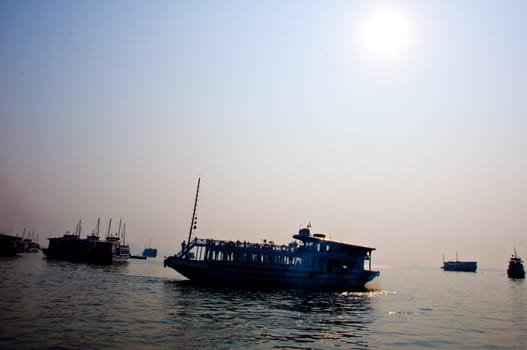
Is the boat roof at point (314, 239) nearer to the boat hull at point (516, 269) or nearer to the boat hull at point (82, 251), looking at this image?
the boat hull at point (82, 251)

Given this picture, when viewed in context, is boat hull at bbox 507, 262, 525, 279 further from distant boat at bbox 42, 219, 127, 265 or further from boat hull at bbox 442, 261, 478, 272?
distant boat at bbox 42, 219, 127, 265

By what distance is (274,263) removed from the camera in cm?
4538

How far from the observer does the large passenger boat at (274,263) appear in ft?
140

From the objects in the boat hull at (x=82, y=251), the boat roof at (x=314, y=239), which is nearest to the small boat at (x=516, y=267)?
the boat roof at (x=314, y=239)

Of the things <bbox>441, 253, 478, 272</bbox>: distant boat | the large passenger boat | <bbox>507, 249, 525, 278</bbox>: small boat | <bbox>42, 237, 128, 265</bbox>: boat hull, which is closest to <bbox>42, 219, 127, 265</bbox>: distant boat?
<bbox>42, 237, 128, 265</bbox>: boat hull

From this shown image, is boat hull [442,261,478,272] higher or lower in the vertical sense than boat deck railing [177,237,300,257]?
lower

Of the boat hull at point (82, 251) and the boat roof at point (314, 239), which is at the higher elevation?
the boat roof at point (314, 239)

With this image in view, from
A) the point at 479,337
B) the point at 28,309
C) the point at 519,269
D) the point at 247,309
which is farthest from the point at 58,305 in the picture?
the point at 519,269

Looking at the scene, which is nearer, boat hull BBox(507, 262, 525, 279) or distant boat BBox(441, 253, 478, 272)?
boat hull BBox(507, 262, 525, 279)

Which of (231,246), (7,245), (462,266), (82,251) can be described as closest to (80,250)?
(82,251)

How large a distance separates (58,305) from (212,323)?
10413mm

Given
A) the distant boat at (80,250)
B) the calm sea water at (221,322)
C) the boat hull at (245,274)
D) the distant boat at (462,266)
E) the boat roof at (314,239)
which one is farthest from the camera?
the distant boat at (462,266)

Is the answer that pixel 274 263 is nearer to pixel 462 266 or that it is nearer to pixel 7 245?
pixel 7 245

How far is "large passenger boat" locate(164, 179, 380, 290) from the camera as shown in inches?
1682
